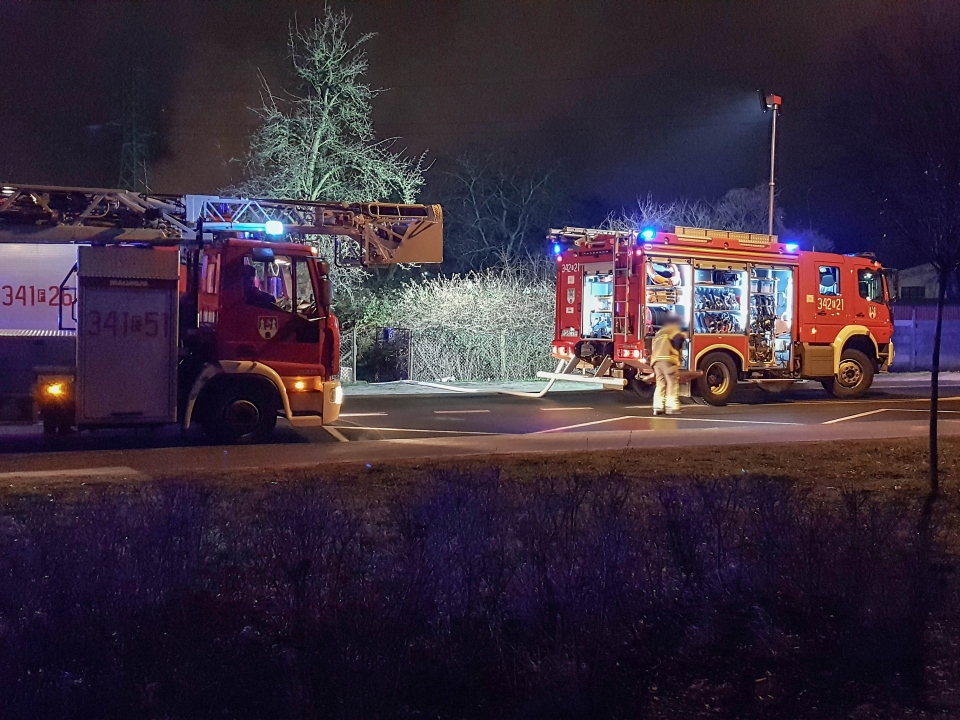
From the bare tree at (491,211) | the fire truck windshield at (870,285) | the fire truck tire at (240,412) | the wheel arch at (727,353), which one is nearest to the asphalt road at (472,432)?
the fire truck tire at (240,412)

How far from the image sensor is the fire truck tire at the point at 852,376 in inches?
762

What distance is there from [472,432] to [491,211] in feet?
95.7

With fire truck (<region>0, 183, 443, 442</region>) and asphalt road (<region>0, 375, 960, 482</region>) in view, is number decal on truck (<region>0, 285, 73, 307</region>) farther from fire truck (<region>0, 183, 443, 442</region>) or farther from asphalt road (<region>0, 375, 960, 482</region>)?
asphalt road (<region>0, 375, 960, 482</region>)

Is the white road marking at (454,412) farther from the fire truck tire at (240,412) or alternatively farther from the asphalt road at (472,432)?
the fire truck tire at (240,412)

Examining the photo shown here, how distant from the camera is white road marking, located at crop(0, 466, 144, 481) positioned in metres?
9.35

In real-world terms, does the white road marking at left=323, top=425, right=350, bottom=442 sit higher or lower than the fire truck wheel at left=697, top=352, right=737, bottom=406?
lower

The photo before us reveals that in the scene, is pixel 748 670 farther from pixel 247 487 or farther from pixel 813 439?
pixel 813 439

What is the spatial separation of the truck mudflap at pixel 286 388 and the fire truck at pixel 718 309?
6553 millimetres

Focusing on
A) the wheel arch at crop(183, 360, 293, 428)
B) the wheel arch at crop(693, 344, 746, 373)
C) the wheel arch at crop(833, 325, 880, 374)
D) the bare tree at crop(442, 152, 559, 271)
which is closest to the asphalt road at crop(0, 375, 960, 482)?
the wheel arch at crop(183, 360, 293, 428)

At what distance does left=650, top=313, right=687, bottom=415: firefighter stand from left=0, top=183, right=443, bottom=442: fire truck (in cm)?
587

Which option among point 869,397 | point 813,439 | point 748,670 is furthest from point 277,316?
point 869,397

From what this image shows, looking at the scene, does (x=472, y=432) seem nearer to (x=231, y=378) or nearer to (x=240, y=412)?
(x=240, y=412)

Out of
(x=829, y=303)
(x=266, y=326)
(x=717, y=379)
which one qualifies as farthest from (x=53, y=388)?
(x=829, y=303)

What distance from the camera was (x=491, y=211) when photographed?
41.8 meters
